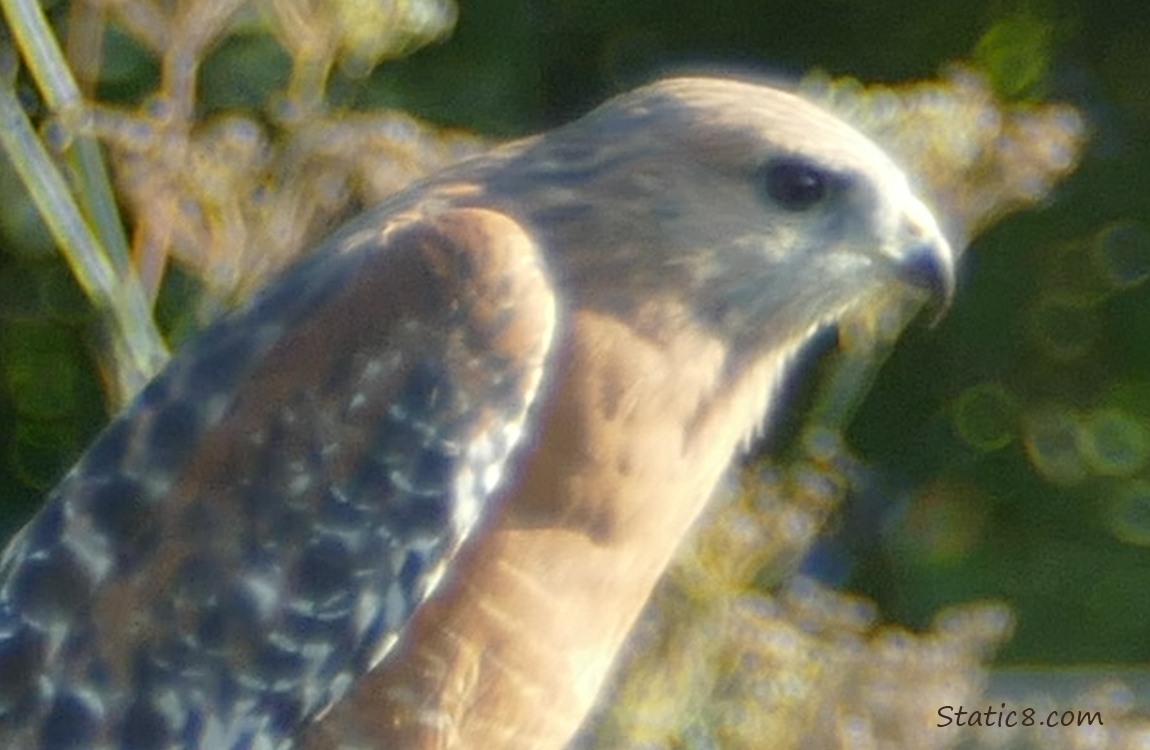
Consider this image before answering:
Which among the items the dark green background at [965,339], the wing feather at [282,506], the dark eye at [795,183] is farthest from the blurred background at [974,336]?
the wing feather at [282,506]

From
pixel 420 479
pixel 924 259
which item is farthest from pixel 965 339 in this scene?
pixel 420 479

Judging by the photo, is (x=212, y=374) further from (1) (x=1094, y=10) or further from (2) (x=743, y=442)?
(1) (x=1094, y=10)

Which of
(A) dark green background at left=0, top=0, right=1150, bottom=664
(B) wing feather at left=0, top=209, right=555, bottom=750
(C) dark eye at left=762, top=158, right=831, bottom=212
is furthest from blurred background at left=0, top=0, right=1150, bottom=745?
(B) wing feather at left=0, top=209, right=555, bottom=750

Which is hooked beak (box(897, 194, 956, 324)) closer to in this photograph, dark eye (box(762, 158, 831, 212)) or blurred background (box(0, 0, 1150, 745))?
dark eye (box(762, 158, 831, 212))

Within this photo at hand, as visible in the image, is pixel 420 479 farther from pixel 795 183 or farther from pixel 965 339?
pixel 965 339

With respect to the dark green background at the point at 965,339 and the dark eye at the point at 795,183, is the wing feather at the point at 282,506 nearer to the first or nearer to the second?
the dark eye at the point at 795,183

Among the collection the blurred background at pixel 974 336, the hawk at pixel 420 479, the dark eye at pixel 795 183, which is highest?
the dark eye at pixel 795 183

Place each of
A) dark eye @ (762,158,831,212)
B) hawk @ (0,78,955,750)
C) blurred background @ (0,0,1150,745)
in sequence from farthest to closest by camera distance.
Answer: blurred background @ (0,0,1150,745)
dark eye @ (762,158,831,212)
hawk @ (0,78,955,750)
